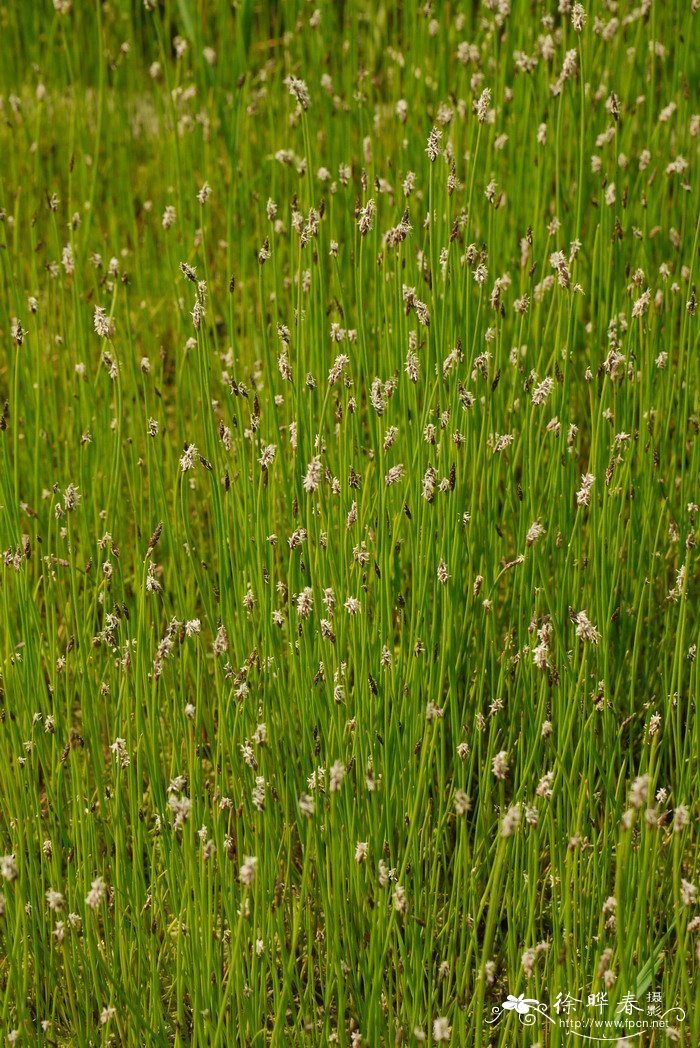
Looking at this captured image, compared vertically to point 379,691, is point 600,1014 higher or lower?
lower

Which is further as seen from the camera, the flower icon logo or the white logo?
the flower icon logo

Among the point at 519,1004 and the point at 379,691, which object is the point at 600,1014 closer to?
the point at 519,1004

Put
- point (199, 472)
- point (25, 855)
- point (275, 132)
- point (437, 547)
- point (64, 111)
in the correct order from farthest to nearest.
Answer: point (64, 111) → point (275, 132) → point (199, 472) → point (437, 547) → point (25, 855)

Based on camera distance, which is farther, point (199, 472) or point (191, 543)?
point (199, 472)

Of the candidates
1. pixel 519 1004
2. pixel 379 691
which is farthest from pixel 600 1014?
pixel 379 691

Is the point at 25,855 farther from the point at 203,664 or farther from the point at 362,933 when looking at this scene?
the point at 362,933

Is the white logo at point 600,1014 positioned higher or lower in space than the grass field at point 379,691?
lower

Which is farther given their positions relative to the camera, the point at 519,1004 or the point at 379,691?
the point at 379,691

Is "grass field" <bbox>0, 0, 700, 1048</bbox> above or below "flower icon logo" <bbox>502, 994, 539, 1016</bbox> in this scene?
above

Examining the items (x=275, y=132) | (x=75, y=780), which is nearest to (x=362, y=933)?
(x=75, y=780)

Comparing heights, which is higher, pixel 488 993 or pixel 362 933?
pixel 362 933

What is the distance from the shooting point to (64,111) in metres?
4.07

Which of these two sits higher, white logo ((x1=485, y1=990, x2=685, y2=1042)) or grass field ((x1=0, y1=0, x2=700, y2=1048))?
grass field ((x1=0, y1=0, x2=700, y2=1048))

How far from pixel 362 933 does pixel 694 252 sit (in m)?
1.45
